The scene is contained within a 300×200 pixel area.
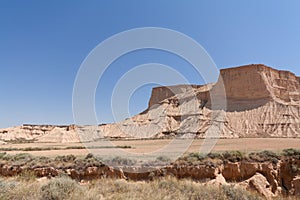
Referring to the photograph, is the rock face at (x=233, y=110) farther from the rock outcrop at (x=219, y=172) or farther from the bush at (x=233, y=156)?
the rock outcrop at (x=219, y=172)

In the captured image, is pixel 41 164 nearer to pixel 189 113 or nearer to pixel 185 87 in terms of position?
pixel 189 113

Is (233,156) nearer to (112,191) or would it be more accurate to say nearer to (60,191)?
(112,191)

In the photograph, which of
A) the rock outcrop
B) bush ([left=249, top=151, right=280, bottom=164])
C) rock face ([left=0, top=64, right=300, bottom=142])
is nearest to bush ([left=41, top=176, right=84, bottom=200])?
the rock outcrop

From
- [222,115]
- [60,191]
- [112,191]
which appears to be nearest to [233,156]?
[112,191]

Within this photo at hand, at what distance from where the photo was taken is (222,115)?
62.3 meters

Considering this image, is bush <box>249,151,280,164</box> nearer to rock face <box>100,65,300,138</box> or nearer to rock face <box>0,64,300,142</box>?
rock face <box>100,65,300,138</box>

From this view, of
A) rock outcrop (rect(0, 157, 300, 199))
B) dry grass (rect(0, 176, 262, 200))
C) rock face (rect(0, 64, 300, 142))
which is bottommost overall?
rock outcrop (rect(0, 157, 300, 199))

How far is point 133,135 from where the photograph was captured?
68.9 m

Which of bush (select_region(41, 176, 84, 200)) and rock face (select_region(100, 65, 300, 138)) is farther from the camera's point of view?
rock face (select_region(100, 65, 300, 138))

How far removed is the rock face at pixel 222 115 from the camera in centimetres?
5553

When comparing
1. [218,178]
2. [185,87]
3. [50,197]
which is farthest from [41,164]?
[185,87]

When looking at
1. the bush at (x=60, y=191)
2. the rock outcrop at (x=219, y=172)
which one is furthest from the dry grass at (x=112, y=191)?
the rock outcrop at (x=219, y=172)

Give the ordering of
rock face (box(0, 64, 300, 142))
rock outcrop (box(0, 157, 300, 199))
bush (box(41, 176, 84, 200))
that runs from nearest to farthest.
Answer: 1. bush (box(41, 176, 84, 200))
2. rock outcrop (box(0, 157, 300, 199))
3. rock face (box(0, 64, 300, 142))

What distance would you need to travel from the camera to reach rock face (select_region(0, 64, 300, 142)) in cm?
5553
